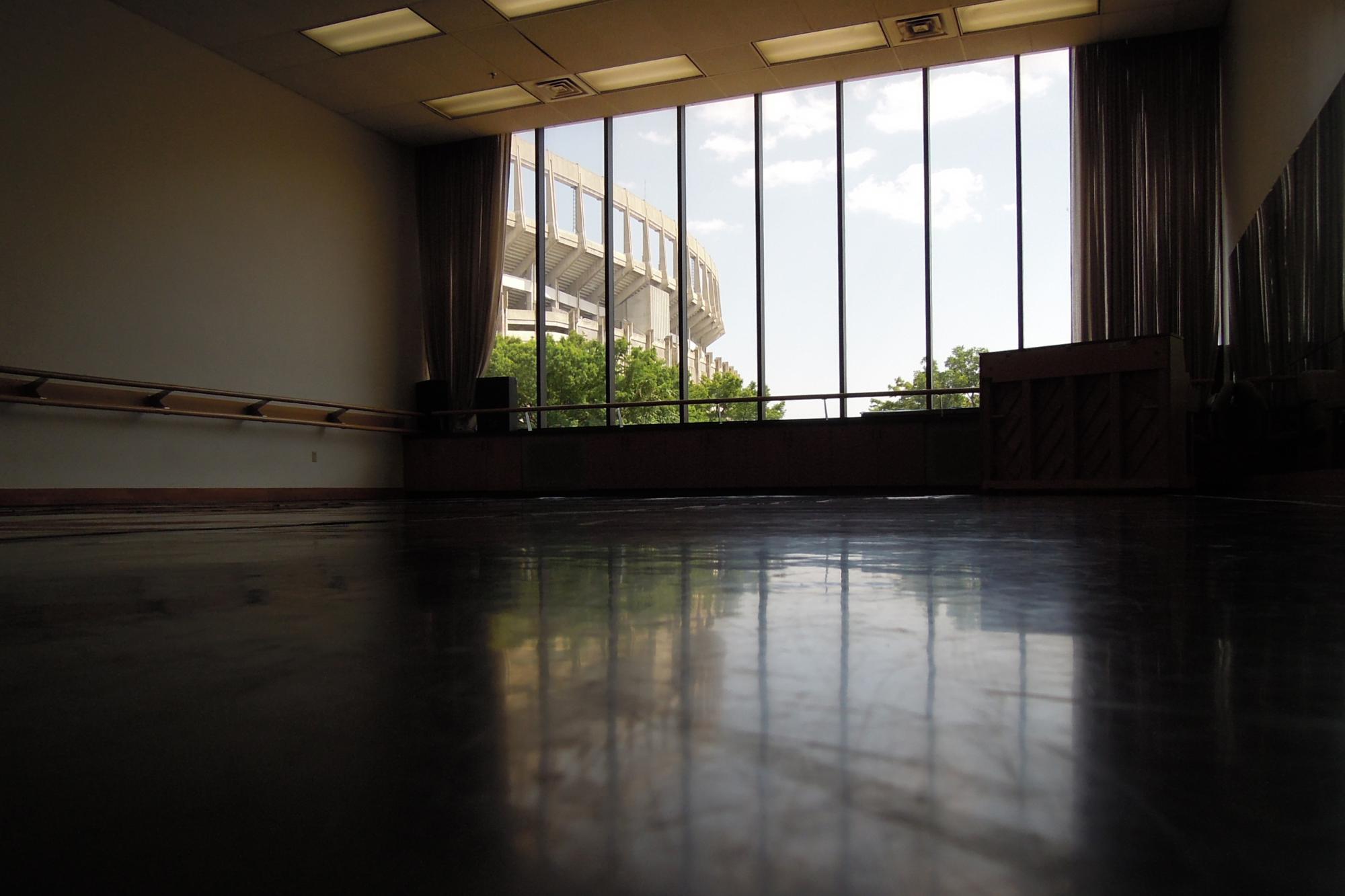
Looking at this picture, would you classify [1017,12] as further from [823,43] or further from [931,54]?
[823,43]

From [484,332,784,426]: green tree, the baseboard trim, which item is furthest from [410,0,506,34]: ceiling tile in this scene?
the baseboard trim

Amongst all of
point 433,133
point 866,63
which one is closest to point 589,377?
point 433,133

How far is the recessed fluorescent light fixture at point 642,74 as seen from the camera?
834 centimetres

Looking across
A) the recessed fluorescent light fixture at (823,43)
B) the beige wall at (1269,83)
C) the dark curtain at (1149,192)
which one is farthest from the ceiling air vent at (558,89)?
the beige wall at (1269,83)

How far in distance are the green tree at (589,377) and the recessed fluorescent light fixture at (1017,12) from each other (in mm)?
4032

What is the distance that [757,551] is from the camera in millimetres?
1153

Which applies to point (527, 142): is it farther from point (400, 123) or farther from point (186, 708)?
point (186, 708)

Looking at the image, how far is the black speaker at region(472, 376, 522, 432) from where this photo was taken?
9812 millimetres

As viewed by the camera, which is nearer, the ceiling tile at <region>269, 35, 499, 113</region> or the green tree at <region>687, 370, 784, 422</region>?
the ceiling tile at <region>269, 35, 499, 113</region>

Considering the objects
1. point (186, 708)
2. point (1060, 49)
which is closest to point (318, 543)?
point (186, 708)

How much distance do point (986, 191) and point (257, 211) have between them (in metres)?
6.87

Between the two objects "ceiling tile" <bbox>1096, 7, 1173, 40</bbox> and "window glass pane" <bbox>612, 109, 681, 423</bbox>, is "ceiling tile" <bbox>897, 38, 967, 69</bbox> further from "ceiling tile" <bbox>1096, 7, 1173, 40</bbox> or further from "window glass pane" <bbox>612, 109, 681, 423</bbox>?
"window glass pane" <bbox>612, 109, 681, 423</bbox>

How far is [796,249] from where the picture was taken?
9234 millimetres

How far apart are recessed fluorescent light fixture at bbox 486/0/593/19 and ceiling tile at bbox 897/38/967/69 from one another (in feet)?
9.88
